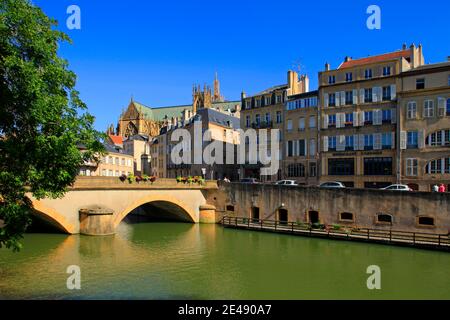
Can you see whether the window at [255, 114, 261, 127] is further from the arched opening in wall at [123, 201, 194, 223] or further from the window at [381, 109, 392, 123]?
the arched opening in wall at [123, 201, 194, 223]

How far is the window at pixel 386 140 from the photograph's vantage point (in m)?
44.4

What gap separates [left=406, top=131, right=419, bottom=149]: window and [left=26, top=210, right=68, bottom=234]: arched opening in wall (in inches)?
1453

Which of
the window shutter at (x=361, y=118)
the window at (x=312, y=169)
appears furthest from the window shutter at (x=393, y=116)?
the window at (x=312, y=169)

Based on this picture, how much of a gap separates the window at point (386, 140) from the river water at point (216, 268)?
1617 cm

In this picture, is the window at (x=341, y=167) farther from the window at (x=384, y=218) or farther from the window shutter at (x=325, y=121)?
the window at (x=384, y=218)

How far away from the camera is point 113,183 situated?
38.0m

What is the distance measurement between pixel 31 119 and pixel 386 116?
4042cm

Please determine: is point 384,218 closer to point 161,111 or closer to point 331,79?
point 331,79

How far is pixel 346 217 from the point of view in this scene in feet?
126

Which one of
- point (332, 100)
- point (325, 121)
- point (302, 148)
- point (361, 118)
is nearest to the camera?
point (361, 118)

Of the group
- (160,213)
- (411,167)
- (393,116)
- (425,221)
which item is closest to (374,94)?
(393,116)

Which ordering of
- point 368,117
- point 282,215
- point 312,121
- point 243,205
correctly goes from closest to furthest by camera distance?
point 282,215
point 243,205
point 368,117
point 312,121

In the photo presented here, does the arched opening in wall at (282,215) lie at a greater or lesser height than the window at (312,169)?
lesser

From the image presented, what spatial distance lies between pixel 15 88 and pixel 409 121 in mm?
39975
